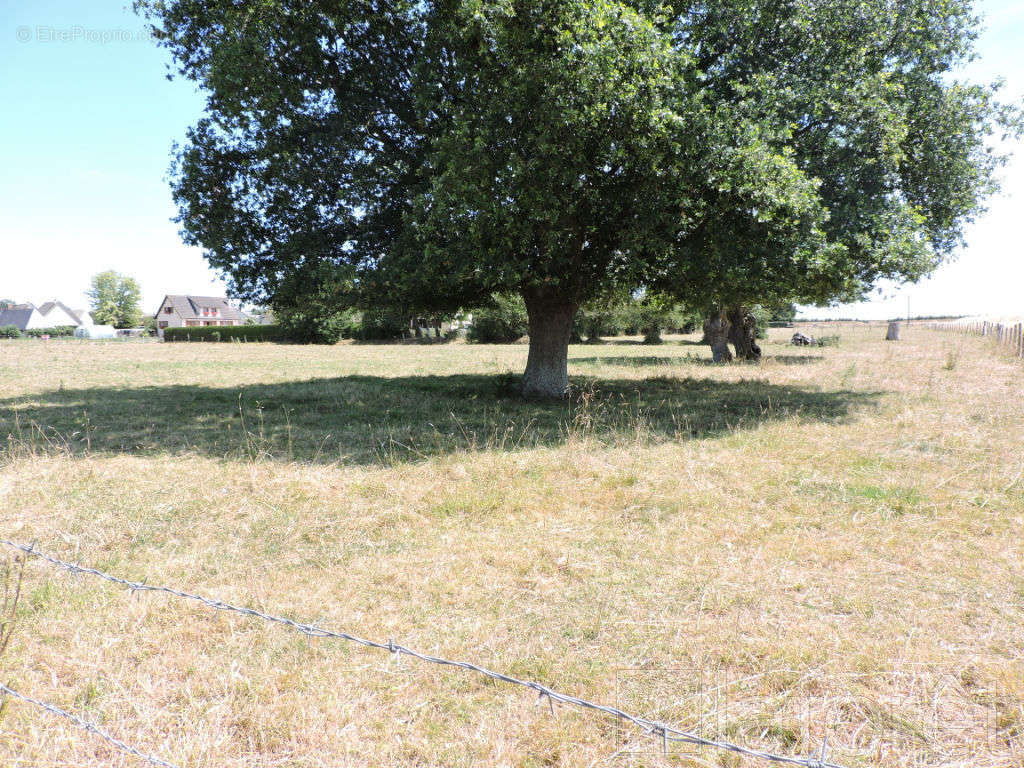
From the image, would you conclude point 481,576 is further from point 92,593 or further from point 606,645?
point 92,593

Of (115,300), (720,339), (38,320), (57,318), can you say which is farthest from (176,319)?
(720,339)

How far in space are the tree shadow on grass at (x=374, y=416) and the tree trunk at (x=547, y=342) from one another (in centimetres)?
55

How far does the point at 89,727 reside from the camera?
2.80 metres

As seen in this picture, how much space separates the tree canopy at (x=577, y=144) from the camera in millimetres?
9391

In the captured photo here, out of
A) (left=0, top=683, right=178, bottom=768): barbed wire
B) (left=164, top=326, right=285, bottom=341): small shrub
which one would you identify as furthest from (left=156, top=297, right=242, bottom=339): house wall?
(left=0, top=683, right=178, bottom=768): barbed wire

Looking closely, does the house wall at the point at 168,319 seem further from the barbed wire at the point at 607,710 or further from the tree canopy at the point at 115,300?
the barbed wire at the point at 607,710

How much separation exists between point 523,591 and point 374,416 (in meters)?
7.82

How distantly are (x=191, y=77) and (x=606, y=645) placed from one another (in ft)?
48.2

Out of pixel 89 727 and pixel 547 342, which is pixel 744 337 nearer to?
pixel 547 342

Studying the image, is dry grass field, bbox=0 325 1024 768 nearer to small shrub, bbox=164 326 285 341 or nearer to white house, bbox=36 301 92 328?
small shrub, bbox=164 326 285 341

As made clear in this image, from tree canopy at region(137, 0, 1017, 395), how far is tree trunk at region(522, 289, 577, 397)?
1.42 feet

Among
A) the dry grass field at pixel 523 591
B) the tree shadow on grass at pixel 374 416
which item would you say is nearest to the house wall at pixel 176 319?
the tree shadow on grass at pixel 374 416

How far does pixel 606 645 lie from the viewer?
374 centimetres

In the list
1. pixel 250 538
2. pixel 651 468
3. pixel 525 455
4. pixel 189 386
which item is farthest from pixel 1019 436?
pixel 189 386
